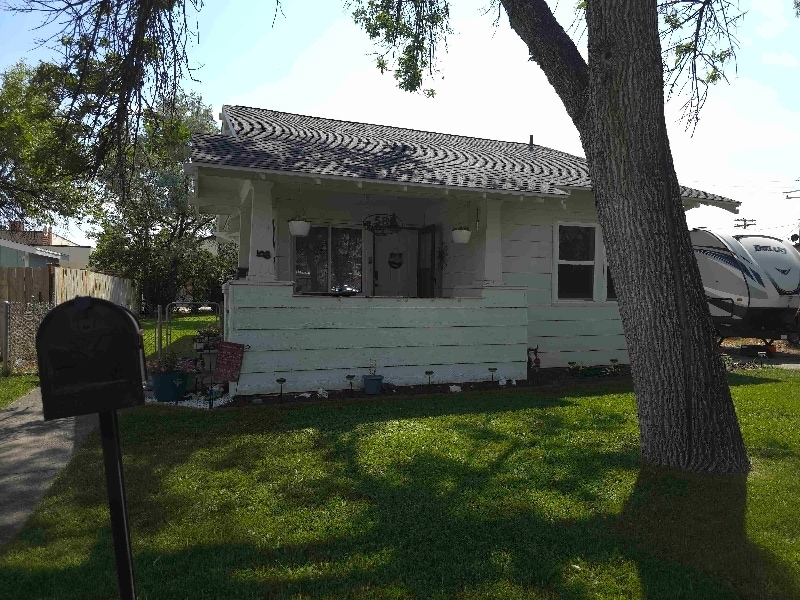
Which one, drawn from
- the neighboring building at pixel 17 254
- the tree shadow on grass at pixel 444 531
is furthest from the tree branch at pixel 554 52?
the neighboring building at pixel 17 254

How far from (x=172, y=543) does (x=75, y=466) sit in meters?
2.10

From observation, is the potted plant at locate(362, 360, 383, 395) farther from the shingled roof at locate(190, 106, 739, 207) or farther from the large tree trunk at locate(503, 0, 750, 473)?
the large tree trunk at locate(503, 0, 750, 473)

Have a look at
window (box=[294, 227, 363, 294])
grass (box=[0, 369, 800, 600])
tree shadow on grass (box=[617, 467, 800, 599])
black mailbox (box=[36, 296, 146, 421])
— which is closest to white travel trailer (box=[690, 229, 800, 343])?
window (box=[294, 227, 363, 294])

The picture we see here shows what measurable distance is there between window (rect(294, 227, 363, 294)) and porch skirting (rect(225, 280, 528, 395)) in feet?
7.55

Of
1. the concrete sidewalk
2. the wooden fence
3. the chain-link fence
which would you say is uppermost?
the wooden fence

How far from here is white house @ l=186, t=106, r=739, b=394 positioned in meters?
7.67

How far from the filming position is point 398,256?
11.1 meters

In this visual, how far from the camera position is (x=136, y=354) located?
202 centimetres

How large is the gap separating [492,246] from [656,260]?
4.71 m

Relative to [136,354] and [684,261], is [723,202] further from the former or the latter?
[136,354]

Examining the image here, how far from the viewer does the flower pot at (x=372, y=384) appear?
782 cm

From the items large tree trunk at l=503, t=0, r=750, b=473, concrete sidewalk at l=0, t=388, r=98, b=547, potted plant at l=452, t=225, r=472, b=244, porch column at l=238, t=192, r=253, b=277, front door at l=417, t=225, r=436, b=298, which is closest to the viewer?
concrete sidewalk at l=0, t=388, r=98, b=547

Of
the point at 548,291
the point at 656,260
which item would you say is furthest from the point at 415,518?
the point at 548,291

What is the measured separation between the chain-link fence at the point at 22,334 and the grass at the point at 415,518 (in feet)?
17.7
